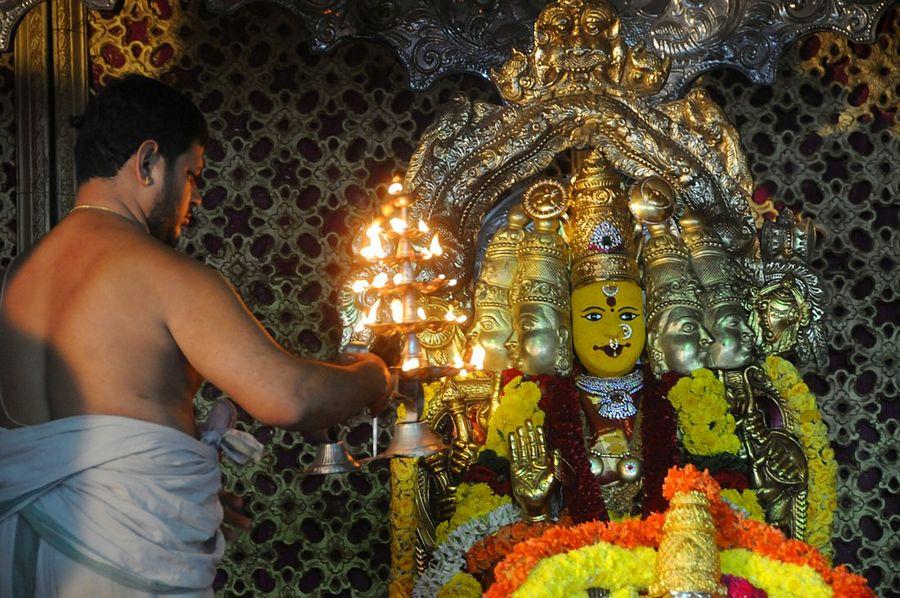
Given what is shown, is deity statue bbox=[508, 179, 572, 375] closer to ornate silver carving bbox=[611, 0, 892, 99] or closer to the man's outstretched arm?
ornate silver carving bbox=[611, 0, 892, 99]

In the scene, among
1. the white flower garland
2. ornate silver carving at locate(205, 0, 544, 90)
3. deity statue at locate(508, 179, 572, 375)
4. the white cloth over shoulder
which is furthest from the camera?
ornate silver carving at locate(205, 0, 544, 90)

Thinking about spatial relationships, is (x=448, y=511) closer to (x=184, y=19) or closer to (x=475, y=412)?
(x=475, y=412)

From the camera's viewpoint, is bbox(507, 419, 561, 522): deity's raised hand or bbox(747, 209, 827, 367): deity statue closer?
bbox(507, 419, 561, 522): deity's raised hand

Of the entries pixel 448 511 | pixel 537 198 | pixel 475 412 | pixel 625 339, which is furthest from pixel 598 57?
pixel 448 511

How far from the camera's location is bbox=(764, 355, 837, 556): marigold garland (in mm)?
4863

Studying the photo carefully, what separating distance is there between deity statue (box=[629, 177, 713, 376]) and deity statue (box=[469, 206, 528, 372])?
543 millimetres

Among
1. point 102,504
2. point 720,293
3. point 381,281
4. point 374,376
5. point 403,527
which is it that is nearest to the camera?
point 102,504

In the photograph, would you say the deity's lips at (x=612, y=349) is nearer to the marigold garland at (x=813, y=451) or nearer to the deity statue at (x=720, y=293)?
the deity statue at (x=720, y=293)

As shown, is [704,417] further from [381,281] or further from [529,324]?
[381,281]

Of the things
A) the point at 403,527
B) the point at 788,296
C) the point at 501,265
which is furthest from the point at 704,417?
the point at 403,527

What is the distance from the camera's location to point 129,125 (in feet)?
8.91

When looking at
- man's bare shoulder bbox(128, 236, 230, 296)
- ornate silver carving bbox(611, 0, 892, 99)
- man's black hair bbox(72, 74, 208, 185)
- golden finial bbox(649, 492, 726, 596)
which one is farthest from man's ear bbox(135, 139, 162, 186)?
ornate silver carving bbox(611, 0, 892, 99)

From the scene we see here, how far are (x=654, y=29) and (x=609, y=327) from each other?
5.17 feet

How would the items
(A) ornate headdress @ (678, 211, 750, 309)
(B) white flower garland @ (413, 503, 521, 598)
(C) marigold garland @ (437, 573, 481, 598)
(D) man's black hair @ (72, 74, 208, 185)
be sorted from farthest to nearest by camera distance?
(A) ornate headdress @ (678, 211, 750, 309), (B) white flower garland @ (413, 503, 521, 598), (C) marigold garland @ (437, 573, 481, 598), (D) man's black hair @ (72, 74, 208, 185)
